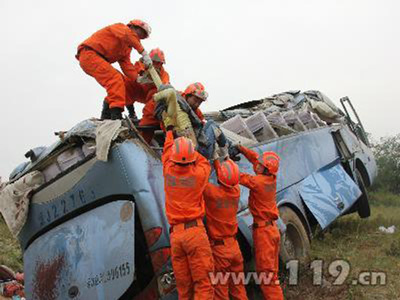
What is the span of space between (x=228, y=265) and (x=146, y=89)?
7.62 feet

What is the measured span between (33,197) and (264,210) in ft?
7.27

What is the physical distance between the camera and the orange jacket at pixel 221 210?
4.50 metres

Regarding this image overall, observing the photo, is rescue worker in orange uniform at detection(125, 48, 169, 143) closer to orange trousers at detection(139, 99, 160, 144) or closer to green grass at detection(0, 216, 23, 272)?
orange trousers at detection(139, 99, 160, 144)

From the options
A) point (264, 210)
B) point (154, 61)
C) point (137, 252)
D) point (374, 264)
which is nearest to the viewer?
point (137, 252)

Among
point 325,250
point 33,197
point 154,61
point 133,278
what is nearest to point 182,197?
point 133,278

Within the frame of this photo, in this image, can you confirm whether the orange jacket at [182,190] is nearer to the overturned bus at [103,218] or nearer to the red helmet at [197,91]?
the overturned bus at [103,218]

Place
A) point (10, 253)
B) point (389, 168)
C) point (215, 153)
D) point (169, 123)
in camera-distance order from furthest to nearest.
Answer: point (389, 168), point (10, 253), point (215, 153), point (169, 123)

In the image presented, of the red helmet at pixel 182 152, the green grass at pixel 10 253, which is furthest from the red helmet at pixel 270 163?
the green grass at pixel 10 253

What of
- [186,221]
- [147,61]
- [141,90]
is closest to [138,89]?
[141,90]

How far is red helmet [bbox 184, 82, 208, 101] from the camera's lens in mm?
5055

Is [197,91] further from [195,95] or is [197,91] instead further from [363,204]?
[363,204]

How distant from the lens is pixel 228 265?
4.50 meters

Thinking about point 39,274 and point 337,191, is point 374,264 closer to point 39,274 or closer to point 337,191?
point 337,191

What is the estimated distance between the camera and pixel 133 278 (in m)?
3.91
